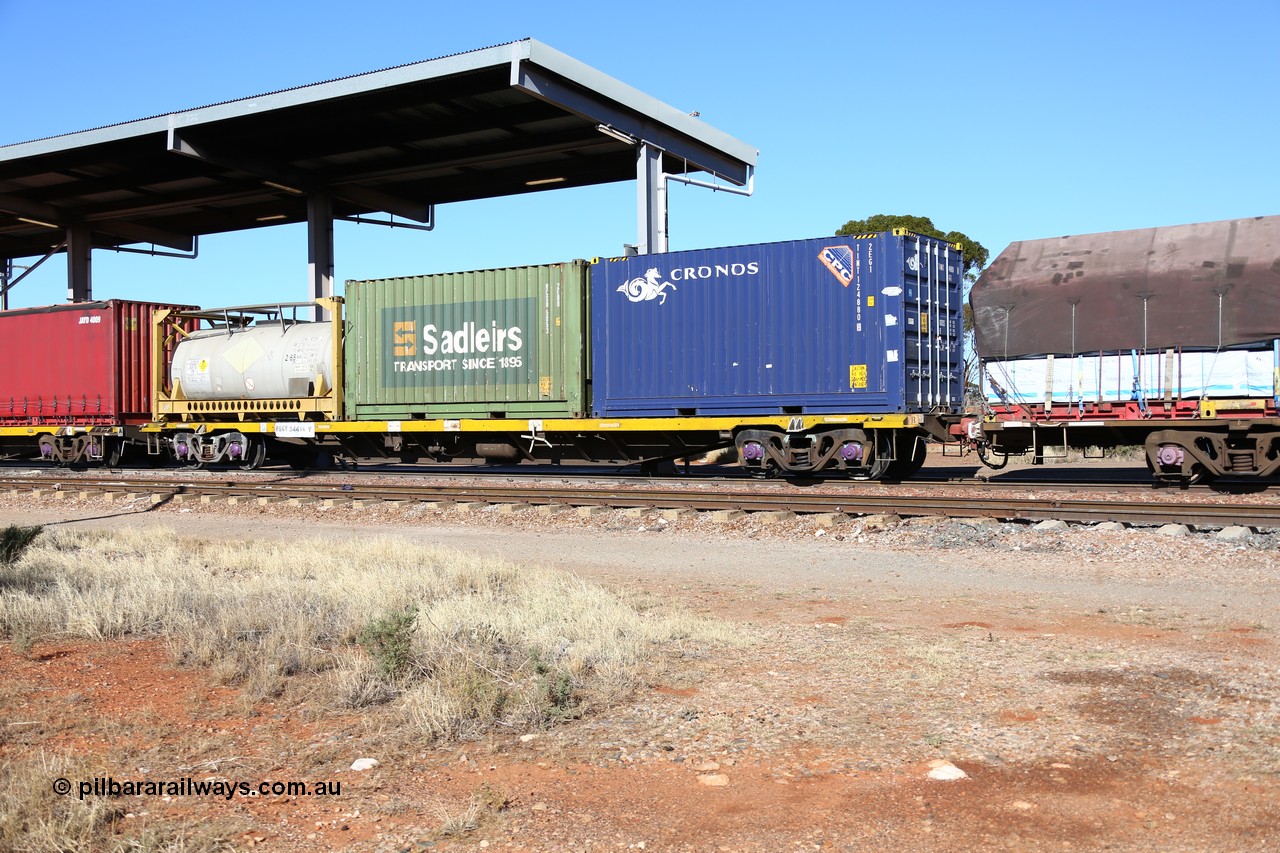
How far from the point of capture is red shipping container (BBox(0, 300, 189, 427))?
2441 centimetres

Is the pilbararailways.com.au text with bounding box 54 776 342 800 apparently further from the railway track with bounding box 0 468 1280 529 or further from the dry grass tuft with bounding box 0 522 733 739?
the railway track with bounding box 0 468 1280 529

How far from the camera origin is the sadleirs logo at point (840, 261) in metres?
16.5

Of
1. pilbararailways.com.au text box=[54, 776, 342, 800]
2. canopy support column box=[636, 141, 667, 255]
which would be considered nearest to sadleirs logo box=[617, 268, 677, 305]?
canopy support column box=[636, 141, 667, 255]

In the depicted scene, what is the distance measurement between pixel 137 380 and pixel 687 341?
14.5m

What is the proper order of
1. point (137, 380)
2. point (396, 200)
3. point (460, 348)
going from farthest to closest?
point (396, 200) < point (137, 380) < point (460, 348)

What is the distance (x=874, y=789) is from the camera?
4.49 m

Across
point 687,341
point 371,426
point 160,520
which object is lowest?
point 160,520

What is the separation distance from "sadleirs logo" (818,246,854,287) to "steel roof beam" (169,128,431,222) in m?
17.9

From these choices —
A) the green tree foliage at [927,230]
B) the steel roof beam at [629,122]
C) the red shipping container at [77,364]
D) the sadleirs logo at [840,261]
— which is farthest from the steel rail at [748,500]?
the green tree foliage at [927,230]

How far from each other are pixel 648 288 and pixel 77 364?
602 inches

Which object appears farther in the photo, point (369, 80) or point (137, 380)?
point (137, 380)

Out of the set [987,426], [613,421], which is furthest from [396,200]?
[987,426]

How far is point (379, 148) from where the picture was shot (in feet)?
93.3

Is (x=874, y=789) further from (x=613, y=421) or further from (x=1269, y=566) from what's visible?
(x=613, y=421)
